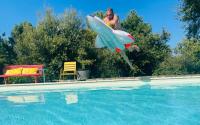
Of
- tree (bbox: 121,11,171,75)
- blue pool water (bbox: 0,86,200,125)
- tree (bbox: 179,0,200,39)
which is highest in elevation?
tree (bbox: 179,0,200,39)

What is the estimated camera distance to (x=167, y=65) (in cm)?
1920

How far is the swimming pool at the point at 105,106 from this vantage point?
8.12 meters

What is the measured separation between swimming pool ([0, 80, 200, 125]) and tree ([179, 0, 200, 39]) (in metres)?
9.27

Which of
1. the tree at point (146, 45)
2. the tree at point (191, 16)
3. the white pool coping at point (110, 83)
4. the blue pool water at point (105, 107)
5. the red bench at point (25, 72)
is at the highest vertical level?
the tree at point (191, 16)

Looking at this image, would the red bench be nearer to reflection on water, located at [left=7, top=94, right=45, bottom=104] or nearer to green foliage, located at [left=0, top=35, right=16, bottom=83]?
reflection on water, located at [left=7, top=94, right=45, bottom=104]

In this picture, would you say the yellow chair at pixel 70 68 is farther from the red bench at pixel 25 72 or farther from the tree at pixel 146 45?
the tree at pixel 146 45

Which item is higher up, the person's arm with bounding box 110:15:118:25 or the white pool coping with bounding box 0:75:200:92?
the person's arm with bounding box 110:15:118:25

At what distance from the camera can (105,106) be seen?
10.5 meters

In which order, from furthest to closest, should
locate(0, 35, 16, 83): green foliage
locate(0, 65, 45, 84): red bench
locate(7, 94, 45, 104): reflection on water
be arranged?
locate(0, 35, 16, 83): green foliage → locate(0, 65, 45, 84): red bench → locate(7, 94, 45, 104): reflection on water

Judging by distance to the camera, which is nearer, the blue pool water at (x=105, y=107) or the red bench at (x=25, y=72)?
the blue pool water at (x=105, y=107)

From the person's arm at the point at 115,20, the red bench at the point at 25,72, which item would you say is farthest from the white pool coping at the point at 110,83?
the person's arm at the point at 115,20

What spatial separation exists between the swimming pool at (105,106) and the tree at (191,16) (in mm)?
9265

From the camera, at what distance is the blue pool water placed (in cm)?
809

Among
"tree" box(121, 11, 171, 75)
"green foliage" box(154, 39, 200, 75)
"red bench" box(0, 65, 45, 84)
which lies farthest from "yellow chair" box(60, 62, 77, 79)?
"green foliage" box(154, 39, 200, 75)
